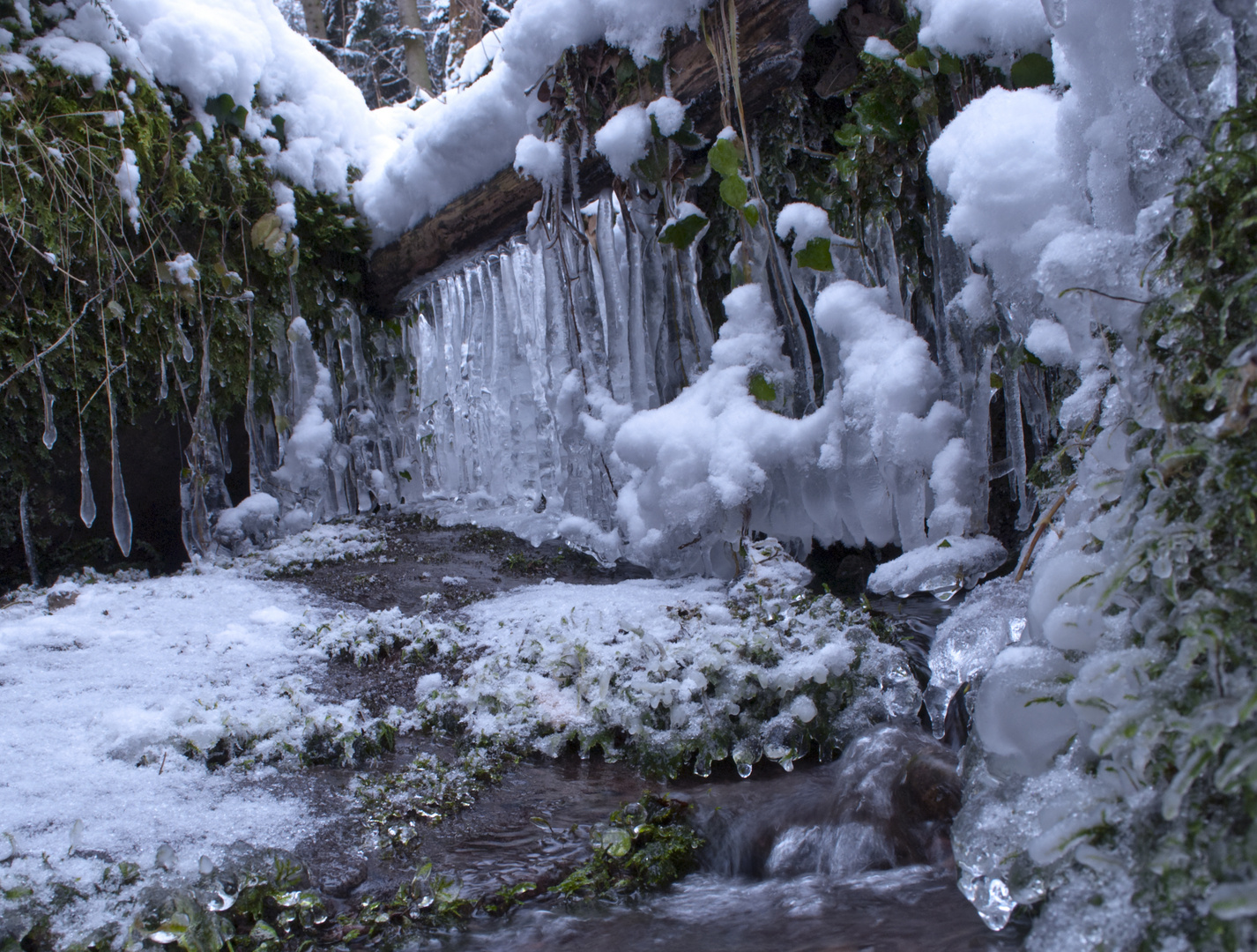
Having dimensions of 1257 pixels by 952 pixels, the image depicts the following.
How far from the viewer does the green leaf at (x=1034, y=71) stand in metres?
2.03

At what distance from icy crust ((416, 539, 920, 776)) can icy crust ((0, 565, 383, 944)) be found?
384 millimetres

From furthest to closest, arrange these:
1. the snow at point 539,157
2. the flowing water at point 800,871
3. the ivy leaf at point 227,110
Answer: the ivy leaf at point 227,110 < the snow at point 539,157 < the flowing water at point 800,871

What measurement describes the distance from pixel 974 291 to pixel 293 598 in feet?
9.04

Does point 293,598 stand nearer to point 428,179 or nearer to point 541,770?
point 541,770

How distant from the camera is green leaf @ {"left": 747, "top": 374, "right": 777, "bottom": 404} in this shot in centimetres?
273

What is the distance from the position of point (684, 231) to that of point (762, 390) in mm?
751

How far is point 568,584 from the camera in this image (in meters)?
3.40

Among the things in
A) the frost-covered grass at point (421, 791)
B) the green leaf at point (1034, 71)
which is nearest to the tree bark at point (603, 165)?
the green leaf at point (1034, 71)

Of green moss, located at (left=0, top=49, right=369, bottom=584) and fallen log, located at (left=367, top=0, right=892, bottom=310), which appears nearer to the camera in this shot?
fallen log, located at (left=367, top=0, right=892, bottom=310)

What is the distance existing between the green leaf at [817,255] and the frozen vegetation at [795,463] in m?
0.01

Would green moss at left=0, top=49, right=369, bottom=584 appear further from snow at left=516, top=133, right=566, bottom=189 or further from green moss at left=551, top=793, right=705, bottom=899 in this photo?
green moss at left=551, top=793, right=705, bottom=899

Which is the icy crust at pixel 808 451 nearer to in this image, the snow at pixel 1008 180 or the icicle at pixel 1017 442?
the icicle at pixel 1017 442

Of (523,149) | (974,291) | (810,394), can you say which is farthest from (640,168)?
(974,291)

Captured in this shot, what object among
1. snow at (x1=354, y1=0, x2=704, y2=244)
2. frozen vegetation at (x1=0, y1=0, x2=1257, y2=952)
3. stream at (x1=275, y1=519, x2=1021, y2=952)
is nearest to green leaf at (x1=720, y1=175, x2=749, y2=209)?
frozen vegetation at (x1=0, y1=0, x2=1257, y2=952)
